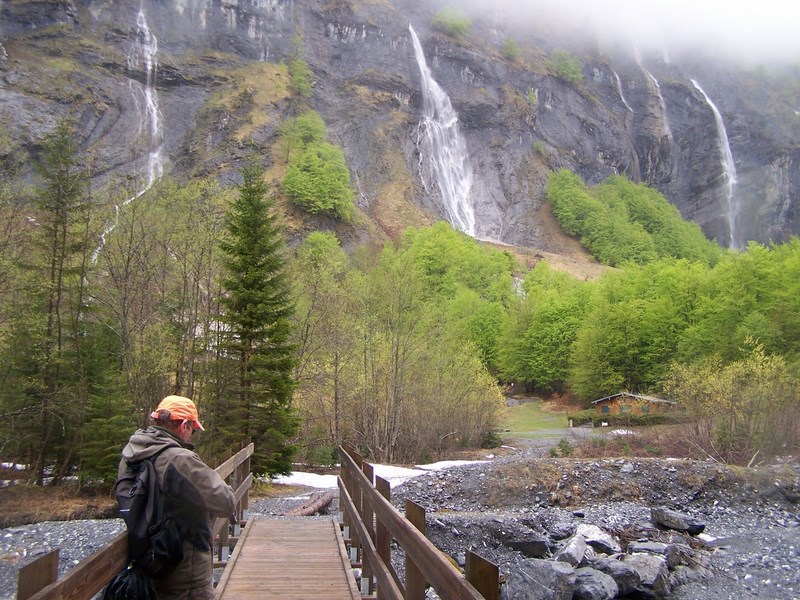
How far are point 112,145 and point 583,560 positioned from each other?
6475 cm

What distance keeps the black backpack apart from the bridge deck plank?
2.36 metres

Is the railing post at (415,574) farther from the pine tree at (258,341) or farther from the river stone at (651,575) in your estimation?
the pine tree at (258,341)

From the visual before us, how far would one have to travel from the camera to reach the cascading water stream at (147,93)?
6712 cm

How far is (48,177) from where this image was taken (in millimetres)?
15500

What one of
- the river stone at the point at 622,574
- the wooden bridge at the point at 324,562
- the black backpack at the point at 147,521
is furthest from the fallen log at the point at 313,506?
the black backpack at the point at 147,521

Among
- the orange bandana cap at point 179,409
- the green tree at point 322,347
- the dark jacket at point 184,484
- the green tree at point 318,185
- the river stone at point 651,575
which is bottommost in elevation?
the river stone at point 651,575

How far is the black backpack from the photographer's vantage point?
10.7 ft

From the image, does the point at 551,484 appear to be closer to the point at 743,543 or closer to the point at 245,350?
the point at 743,543

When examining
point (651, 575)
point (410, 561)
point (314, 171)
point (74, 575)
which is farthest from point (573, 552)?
point (314, 171)

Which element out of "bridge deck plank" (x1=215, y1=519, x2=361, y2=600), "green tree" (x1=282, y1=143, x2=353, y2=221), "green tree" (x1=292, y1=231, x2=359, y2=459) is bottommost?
"bridge deck plank" (x1=215, y1=519, x2=361, y2=600)

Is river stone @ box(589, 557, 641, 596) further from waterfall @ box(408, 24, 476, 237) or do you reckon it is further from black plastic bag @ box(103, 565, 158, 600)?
waterfall @ box(408, 24, 476, 237)

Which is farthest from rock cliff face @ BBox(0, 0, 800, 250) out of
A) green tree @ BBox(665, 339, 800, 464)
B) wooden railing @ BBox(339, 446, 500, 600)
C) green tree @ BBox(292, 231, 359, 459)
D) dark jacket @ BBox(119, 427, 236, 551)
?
dark jacket @ BBox(119, 427, 236, 551)

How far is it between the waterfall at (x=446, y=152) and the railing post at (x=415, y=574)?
3022 inches

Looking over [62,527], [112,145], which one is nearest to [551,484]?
[62,527]
